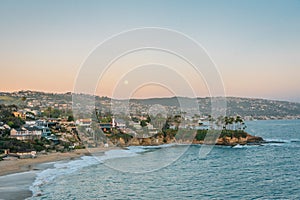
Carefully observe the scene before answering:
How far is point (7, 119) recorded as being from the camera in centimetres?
4688

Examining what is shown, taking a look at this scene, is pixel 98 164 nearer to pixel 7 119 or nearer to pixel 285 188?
pixel 285 188

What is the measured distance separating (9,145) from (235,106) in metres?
64.1

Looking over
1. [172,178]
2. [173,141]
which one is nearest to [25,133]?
Answer: [173,141]

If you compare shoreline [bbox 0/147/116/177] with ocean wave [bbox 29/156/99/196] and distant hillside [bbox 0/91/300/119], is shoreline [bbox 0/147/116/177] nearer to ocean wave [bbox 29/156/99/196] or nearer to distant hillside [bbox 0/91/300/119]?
ocean wave [bbox 29/156/99/196]

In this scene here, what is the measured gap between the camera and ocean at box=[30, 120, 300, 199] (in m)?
18.0

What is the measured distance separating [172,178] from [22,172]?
9799 mm

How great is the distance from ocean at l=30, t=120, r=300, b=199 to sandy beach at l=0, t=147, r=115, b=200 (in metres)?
0.62

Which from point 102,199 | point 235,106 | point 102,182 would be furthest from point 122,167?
point 235,106

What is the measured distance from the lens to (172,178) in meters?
22.9

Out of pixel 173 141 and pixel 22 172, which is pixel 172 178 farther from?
pixel 173 141

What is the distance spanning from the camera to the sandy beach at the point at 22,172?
56.5 feet

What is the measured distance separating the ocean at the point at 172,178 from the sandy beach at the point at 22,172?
0.62 meters

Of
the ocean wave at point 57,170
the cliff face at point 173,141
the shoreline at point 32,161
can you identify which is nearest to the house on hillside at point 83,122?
the cliff face at point 173,141

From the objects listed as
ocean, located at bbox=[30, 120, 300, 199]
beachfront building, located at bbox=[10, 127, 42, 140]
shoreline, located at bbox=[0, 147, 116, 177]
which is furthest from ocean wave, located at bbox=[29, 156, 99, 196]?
beachfront building, located at bbox=[10, 127, 42, 140]
